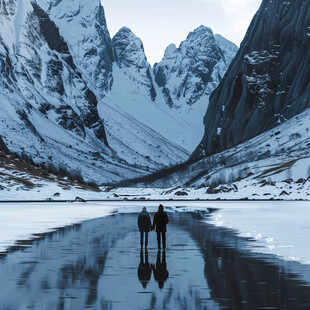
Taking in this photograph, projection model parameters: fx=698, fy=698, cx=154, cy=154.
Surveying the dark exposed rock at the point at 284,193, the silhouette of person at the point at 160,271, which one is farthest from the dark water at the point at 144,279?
the dark exposed rock at the point at 284,193

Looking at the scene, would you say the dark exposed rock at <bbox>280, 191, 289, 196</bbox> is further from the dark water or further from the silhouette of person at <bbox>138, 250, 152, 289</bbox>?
the silhouette of person at <bbox>138, 250, 152, 289</bbox>

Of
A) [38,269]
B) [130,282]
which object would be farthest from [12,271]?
[130,282]

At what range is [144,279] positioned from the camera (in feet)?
78.9

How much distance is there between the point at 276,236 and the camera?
144 feet

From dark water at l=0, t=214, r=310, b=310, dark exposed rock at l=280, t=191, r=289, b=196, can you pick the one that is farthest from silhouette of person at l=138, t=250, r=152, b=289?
dark exposed rock at l=280, t=191, r=289, b=196

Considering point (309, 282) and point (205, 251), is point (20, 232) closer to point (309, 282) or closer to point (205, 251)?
point (205, 251)

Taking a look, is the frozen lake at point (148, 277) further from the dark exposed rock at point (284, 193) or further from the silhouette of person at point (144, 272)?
the dark exposed rock at point (284, 193)

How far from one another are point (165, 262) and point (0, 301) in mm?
11483

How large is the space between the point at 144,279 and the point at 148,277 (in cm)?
59

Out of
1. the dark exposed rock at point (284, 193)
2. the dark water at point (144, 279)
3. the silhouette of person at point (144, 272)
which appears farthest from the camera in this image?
the dark exposed rock at point (284, 193)

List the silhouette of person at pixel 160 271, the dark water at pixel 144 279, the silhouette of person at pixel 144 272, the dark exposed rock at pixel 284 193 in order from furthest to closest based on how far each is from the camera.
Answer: the dark exposed rock at pixel 284 193 → the silhouette of person at pixel 160 271 → the silhouette of person at pixel 144 272 → the dark water at pixel 144 279

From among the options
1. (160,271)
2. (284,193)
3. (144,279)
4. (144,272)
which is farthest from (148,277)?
(284,193)

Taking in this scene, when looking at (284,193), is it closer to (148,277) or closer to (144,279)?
(148,277)

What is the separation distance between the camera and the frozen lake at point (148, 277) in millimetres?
18922
